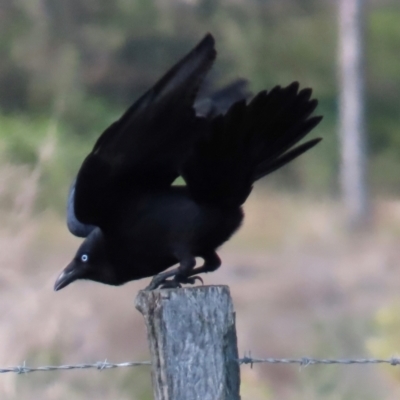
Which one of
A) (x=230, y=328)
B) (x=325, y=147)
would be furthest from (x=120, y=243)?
(x=325, y=147)

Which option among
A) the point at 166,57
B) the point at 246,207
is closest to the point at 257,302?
the point at 246,207

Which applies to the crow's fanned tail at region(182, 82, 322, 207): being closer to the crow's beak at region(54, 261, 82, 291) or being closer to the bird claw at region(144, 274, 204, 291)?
the bird claw at region(144, 274, 204, 291)

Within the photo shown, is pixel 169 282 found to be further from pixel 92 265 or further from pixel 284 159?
pixel 284 159

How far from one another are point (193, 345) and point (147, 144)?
668 mm

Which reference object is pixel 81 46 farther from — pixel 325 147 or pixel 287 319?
pixel 287 319

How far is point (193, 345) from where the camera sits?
7.52 feet

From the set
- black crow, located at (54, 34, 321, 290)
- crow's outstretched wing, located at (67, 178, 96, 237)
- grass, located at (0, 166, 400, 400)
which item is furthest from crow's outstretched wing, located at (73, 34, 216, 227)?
grass, located at (0, 166, 400, 400)

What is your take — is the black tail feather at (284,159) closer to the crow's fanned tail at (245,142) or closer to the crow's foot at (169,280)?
the crow's fanned tail at (245,142)

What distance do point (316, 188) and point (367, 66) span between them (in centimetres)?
191

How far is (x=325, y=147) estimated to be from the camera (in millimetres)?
12391

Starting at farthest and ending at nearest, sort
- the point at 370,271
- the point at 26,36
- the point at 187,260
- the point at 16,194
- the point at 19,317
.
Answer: the point at 26,36, the point at 370,271, the point at 16,194, the point at 19,317, the point at 187,260

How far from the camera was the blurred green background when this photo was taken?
7625 mm

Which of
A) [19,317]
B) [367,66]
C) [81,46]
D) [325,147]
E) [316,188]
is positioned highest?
[81,46]

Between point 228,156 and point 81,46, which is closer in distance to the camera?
point 228,156
